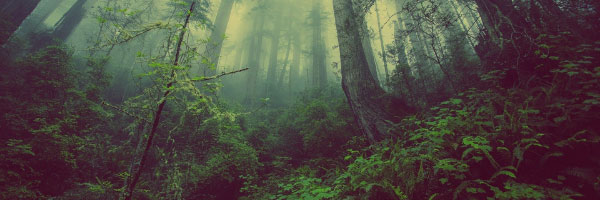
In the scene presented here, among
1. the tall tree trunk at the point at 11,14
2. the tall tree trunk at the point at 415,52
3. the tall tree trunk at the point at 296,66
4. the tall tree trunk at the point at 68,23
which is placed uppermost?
the tall tree trunk at the point at 296,66

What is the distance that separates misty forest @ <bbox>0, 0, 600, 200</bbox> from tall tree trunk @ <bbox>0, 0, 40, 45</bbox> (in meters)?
0.04

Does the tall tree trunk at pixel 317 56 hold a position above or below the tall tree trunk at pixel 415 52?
above

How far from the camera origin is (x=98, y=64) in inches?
321

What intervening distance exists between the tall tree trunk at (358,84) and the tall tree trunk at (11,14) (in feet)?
33.8

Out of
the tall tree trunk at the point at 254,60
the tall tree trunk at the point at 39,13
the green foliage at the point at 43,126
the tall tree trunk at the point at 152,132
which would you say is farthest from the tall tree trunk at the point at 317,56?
the tall tree trunk at the point at 39,13

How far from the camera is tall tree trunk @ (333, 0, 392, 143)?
4.67m

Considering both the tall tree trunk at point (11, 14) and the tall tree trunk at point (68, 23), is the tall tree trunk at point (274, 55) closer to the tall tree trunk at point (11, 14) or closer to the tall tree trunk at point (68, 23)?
the tall tree trunk at point (68, 23)

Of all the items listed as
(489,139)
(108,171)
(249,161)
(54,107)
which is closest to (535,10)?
(489,139)

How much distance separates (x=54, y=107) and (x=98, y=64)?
238 cm

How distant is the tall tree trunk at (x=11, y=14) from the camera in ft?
24.4

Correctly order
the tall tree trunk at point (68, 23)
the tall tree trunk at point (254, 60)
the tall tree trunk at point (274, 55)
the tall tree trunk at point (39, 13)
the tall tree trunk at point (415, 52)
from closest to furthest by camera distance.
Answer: the tall tree trunk at point (415, 52) < the tall tree trunk at point (68, 23) < the tall tree trunk at point (254, 60) < the tall tree trunk at point (39, 13) < the tall tree trunk at point (274, 55)

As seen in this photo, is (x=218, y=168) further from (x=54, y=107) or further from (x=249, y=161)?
(x=54, y=107)

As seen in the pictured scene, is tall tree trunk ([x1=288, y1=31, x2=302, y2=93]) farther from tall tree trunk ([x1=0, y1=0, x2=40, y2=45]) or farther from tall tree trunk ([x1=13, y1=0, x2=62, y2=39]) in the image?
tall tree trunk ([x1=13, y1=0, x2=62, y2=39])

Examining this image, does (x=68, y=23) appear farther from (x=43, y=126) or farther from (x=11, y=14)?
(x=43, y=126)
